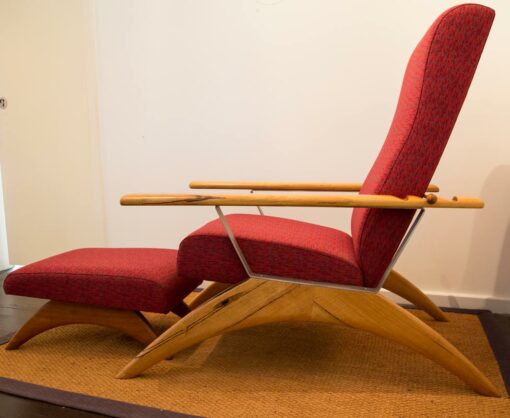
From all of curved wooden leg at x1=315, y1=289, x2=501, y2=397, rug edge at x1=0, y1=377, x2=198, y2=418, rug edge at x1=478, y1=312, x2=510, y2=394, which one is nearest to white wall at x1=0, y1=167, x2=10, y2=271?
rug edge at x1=0, y1=377, x2=198, y2=418

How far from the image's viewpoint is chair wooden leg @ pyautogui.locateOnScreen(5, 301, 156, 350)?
5.24 feet

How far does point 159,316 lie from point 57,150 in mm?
1422

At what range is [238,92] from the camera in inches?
93.3

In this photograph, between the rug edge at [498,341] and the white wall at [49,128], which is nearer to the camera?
the rug edge at [498,341]

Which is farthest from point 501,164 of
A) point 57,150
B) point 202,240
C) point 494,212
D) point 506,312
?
point 57,150

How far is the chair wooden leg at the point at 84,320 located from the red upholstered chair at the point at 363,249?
0.17 m

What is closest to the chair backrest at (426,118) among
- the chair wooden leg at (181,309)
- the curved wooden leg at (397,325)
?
the curved wooden leg at (397,325)

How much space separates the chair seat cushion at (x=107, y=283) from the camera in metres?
1.53

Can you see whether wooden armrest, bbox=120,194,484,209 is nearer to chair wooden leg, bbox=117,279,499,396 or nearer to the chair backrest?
the chair backrest

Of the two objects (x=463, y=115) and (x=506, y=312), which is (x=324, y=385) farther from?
(x=463, y=115)

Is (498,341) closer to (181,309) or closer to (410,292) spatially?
(410,292)

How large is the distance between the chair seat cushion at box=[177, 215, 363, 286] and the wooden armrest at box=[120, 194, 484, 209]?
0.16 m

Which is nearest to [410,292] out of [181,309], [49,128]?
[181,309]

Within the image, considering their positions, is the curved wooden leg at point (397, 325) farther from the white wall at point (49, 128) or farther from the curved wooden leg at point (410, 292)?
the white wall at point (49, 128)
